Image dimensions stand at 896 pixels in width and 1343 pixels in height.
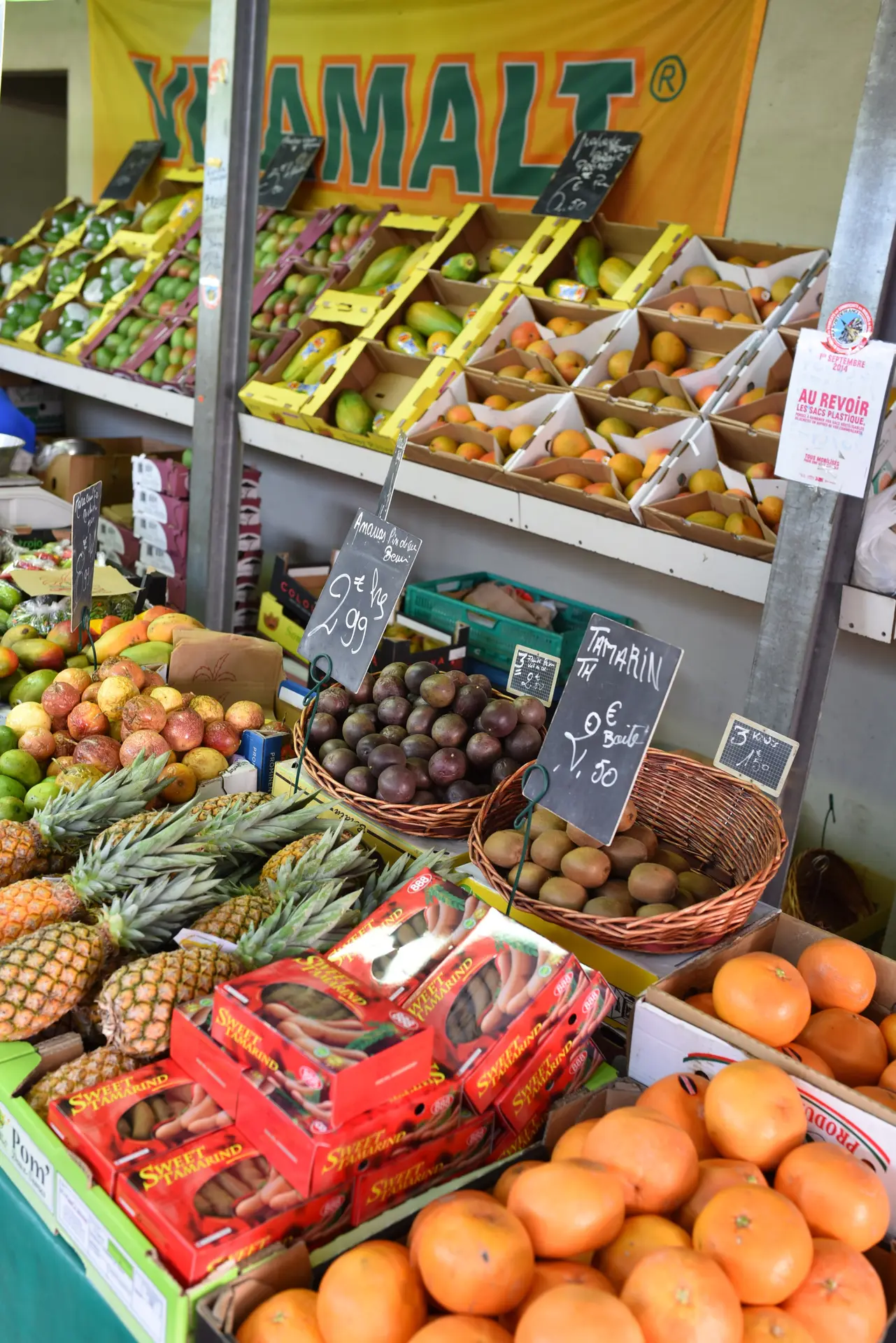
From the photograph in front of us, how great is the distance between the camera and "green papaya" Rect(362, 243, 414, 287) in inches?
202

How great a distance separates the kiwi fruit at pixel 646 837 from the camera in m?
1.96

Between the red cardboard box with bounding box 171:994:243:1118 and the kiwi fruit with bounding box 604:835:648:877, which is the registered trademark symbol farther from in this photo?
the red cardboard box with bounding box 171:994:243:1118

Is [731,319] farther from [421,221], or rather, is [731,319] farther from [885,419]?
[421,221]

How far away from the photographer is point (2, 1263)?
154 centimetres

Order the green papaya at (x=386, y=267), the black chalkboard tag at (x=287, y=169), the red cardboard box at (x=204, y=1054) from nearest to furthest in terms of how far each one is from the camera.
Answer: the red cardboard box at (x=204, y=1054), the green papaya at (x=386, y=267), the black chalkboard tag at (x=287, y=169)

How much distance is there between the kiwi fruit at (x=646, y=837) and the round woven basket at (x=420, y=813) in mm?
276

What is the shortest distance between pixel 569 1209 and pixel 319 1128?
0.92 feet

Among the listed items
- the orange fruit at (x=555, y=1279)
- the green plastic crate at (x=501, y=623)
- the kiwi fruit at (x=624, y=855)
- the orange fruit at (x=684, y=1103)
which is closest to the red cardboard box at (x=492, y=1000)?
the orange fruit at (x=684, y=1103)

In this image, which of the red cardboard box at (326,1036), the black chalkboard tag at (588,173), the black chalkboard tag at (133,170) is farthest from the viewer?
the black chalkboard tag at (133,170)

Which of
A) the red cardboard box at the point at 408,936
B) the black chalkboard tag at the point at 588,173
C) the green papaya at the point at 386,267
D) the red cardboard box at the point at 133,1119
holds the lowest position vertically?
the red cardboard box at the point at 133,1119

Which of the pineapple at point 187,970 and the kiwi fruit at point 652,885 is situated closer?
the pineapple at point 187,970

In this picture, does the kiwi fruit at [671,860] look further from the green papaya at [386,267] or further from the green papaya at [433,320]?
the green papaya at [386,267]

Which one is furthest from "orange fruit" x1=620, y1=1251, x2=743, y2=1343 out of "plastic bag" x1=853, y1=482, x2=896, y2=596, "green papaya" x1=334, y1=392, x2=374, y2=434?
"green papaya" x1=334, y1=392, x2=374, y2=434

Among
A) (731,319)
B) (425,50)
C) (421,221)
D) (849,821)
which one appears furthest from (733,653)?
(425,50)
